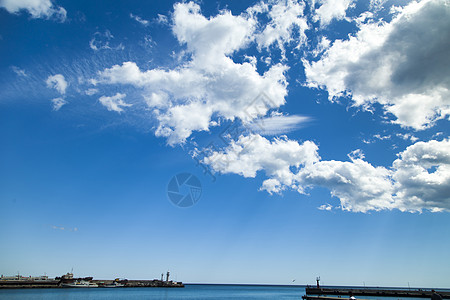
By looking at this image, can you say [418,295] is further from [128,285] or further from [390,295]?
[128,285]

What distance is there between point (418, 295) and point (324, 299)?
2696 inches

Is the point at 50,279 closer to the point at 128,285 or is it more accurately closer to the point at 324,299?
the point at 128,285

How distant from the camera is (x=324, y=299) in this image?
36.1 metres

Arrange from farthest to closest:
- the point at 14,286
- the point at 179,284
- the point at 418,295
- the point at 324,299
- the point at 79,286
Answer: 1. the point at 179,284
2. the point at 79,286
3. the point at 14,286
4. the point at 418,295
5. the point at 324,299

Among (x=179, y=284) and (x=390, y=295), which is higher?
(x=390, y=295)

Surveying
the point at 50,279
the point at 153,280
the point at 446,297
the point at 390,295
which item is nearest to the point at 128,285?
the point at 153,280

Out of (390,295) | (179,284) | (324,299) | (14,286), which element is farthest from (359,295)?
(14,286)

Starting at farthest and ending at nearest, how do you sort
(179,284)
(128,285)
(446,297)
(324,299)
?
(179,284), (128,285), (446,297), (324,299)

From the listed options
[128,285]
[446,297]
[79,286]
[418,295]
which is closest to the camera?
[446,297]

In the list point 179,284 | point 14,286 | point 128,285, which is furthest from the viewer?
point 179,284

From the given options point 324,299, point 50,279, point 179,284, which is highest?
point 324,299

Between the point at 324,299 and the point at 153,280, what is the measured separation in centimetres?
14184

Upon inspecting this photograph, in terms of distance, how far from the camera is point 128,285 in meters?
130

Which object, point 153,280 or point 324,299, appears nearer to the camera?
point 324,299
